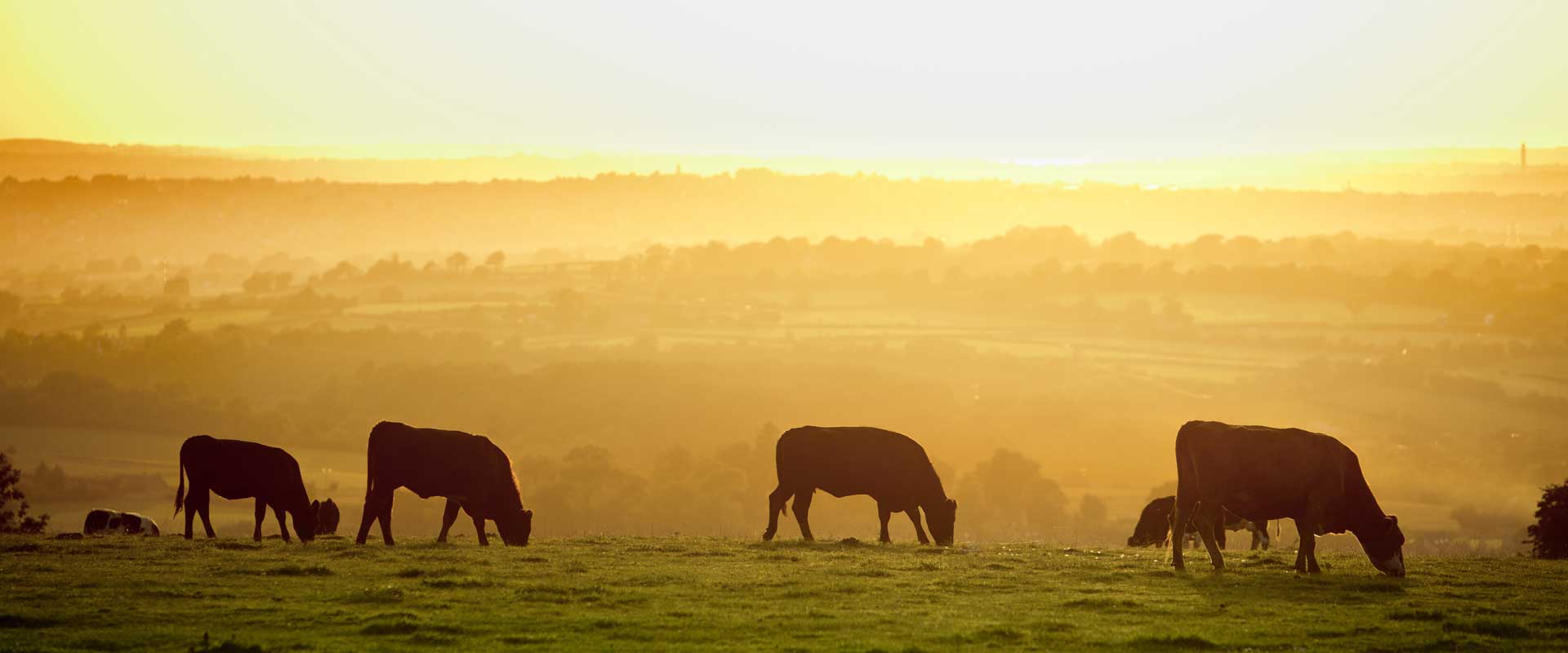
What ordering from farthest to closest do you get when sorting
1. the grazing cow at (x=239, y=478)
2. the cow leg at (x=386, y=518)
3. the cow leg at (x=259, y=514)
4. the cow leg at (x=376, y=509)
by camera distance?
1. the grazing cow at (x=239, y=478)
2. the cow leg at (x=259, y=514)
3. the cow leg at (x=376, y=509)
4. the cow leg at (x=386, y=518)

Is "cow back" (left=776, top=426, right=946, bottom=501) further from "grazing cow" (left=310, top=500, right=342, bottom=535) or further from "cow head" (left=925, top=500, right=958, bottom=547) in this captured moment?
"grazing cow" (left=310, top=500, right=342, bottom=535)

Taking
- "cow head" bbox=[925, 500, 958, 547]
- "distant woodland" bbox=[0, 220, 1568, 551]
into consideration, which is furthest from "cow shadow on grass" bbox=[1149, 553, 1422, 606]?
"distant woodland" bbox=[0, 220, 1568, 551]

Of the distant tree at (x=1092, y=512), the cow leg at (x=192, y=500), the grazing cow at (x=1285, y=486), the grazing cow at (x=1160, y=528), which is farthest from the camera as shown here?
the distant tree at (x=1092, y=512)

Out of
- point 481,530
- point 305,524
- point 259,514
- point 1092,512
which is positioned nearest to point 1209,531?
point 481,530

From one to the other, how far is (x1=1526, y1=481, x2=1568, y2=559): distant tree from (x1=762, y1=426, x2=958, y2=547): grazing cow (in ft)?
41.2

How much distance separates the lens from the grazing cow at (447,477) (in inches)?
1039

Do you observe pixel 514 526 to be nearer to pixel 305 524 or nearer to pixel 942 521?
pixel 305 524

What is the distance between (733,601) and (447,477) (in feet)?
32.6

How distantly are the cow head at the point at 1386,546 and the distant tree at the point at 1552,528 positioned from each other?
9742 millimetres

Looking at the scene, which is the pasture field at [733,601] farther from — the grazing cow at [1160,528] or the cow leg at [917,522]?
the grazing cow at [1160,528]

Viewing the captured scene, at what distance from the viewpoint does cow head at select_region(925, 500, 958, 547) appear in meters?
29.0

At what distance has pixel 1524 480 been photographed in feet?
348

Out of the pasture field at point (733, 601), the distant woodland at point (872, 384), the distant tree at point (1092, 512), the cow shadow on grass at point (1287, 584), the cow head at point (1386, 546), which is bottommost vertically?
the distant tree at point (1092, 512)

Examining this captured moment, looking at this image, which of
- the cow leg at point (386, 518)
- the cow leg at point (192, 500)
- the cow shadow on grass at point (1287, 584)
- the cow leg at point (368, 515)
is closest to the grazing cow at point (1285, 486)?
the cow shadow on grass at point (1287, 584)
